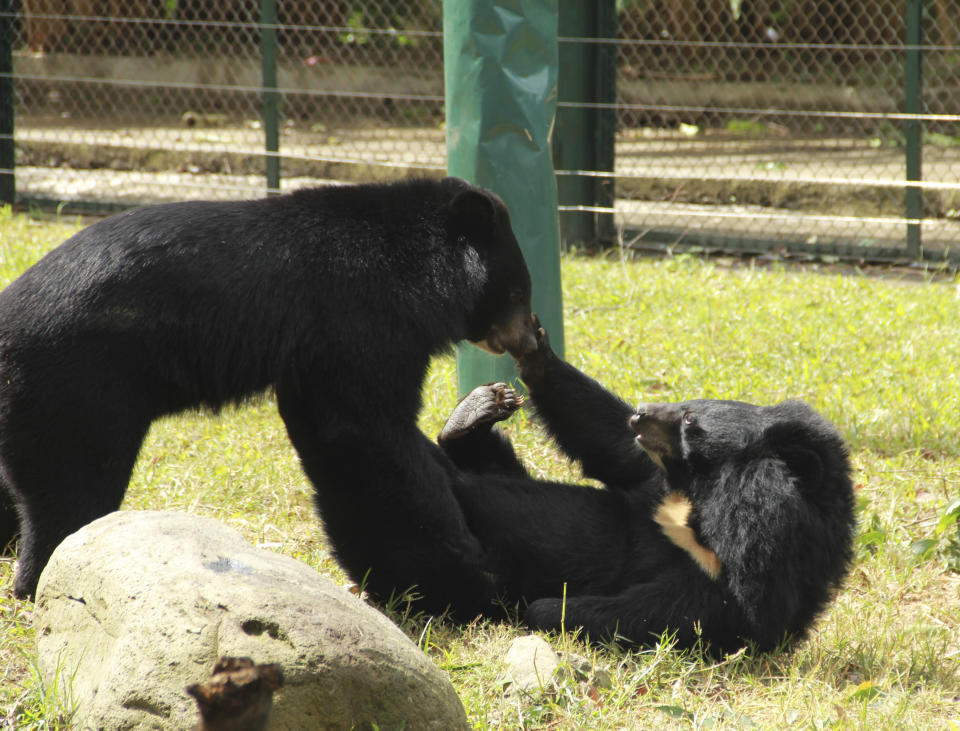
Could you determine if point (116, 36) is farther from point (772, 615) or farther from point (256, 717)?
point (256, 717)

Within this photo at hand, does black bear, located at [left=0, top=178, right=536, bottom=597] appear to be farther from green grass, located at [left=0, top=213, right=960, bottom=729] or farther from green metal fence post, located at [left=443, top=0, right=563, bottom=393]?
green metal fence post, located at [left=443, top=0, right=563, bottom=393]

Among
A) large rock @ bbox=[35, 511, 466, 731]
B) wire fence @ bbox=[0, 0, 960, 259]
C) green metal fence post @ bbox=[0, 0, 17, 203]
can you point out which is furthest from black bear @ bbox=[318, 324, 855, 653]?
green metal fence post @ bbox=[0, 0, 17, 203]

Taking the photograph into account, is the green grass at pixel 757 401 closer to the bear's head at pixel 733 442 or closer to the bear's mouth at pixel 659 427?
the bear's head at pixel 733 442

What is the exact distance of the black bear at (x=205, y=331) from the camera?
3367 millimetres

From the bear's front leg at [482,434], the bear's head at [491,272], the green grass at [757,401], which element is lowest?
the green grass at [757,401]

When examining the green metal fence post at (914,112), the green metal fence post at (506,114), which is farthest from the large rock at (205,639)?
the green metal fence post at (914,112)

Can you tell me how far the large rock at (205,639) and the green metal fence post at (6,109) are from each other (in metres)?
8.39

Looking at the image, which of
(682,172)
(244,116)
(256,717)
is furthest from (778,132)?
(256,717)

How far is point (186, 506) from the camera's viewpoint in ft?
14.5

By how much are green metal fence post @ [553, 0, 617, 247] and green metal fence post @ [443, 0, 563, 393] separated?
3997mm

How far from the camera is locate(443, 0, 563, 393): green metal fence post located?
203 inches

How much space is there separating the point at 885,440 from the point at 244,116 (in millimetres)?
10974

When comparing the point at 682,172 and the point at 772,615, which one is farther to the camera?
the point at 682,172

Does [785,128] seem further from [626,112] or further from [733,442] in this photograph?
[733,442]
